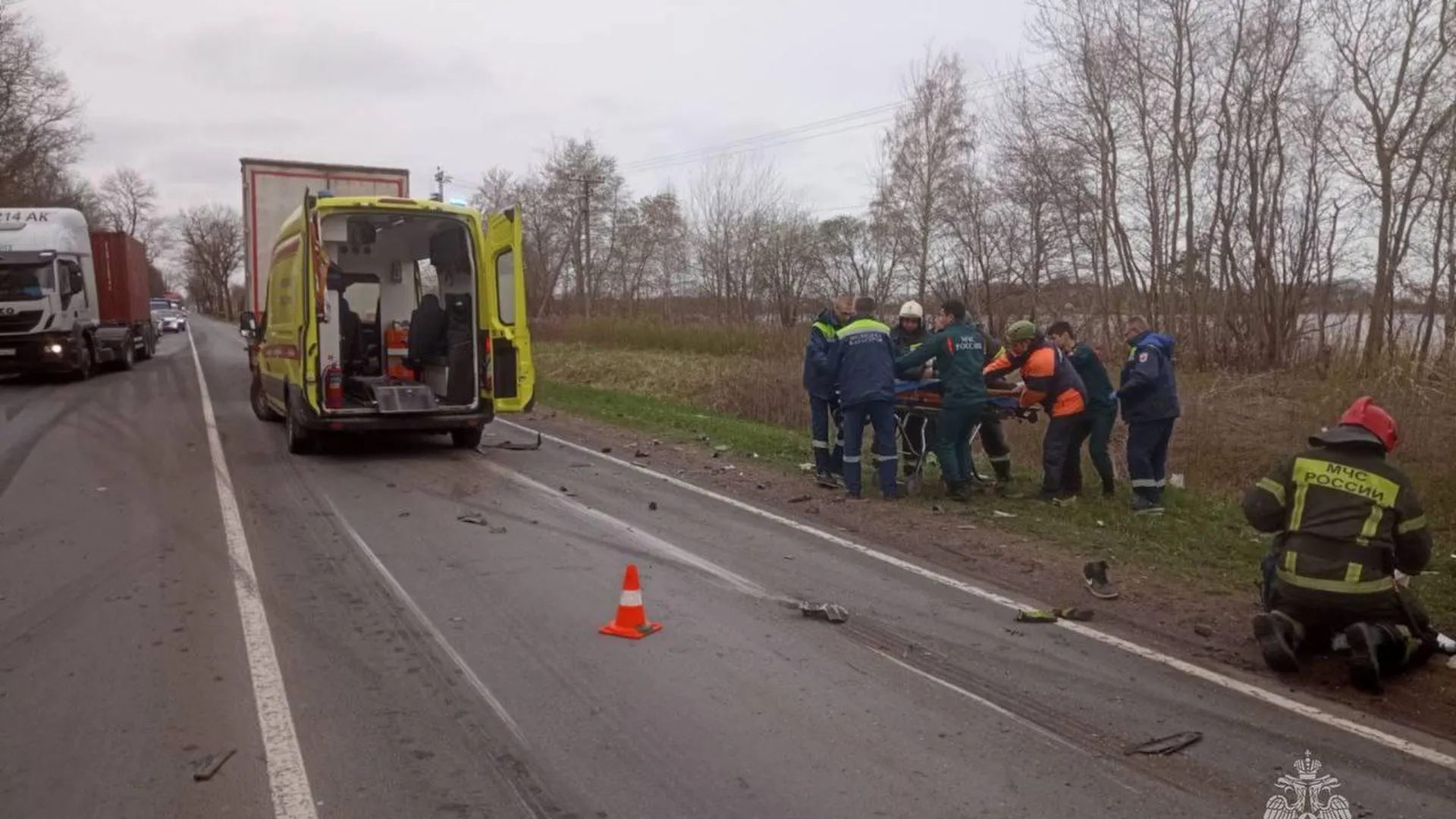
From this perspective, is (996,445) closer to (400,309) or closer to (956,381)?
(956,381)

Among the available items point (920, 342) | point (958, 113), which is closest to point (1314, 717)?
point (920, 342)

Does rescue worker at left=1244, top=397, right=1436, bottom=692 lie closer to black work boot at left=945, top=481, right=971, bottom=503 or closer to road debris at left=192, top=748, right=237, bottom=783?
black work boot at left=945, top=481, right=971, bottom=503

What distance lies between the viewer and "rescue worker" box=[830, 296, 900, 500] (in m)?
9.02

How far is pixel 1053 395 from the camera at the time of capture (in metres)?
8.95

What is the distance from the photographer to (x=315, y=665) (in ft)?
15.6

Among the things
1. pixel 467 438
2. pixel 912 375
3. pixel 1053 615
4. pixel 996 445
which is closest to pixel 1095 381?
pixel 996 445

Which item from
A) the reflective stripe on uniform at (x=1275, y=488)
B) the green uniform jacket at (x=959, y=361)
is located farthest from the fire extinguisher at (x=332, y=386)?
the reflective stripe on uniform at (x=1275, y=488)

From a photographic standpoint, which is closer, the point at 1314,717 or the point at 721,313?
the point at 1314,717

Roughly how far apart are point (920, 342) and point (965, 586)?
148 inches

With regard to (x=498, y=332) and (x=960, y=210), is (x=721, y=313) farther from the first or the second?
(x=498, y=332)

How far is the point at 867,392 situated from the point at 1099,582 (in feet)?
10.2

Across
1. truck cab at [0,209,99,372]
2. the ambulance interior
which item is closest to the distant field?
the ambulance interior

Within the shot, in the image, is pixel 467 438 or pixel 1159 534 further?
pixel 467 438

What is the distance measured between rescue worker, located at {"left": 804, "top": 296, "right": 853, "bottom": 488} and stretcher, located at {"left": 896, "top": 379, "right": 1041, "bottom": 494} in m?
0.64
